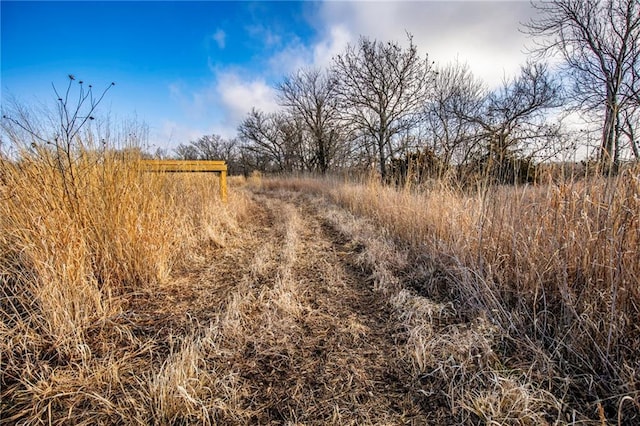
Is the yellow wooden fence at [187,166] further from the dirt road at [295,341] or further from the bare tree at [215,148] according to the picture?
the bare tree at [215,148]

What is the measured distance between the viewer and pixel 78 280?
1767 millimetres

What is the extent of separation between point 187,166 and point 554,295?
4.83 m

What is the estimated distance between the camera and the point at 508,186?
2.46 meters

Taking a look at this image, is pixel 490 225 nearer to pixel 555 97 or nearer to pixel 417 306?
pixel 417 306

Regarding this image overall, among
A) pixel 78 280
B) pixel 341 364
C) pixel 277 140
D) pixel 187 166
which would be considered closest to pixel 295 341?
pixel 341 364

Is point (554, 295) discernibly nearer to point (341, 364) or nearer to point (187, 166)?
point (341, 364)

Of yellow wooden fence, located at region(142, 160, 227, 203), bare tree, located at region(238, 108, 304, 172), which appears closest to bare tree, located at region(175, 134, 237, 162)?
bare tree, located at region(238, 108, 304, 172)

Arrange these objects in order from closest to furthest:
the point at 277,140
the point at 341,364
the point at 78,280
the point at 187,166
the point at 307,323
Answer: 1. the point at 341,364
2. the point at 78,280
3. the point at 307,323
4. the point at 187,166
5. the point at 277,140

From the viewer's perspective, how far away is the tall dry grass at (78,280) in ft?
3.86

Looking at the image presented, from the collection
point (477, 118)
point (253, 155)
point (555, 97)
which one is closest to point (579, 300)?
point (477, 118)

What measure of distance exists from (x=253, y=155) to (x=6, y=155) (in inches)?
1170

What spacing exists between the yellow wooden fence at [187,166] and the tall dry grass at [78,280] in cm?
37

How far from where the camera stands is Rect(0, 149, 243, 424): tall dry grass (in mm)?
1176

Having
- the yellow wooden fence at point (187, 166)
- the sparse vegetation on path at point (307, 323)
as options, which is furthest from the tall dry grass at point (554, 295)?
the yellow wooden fence at point (187, 166)
